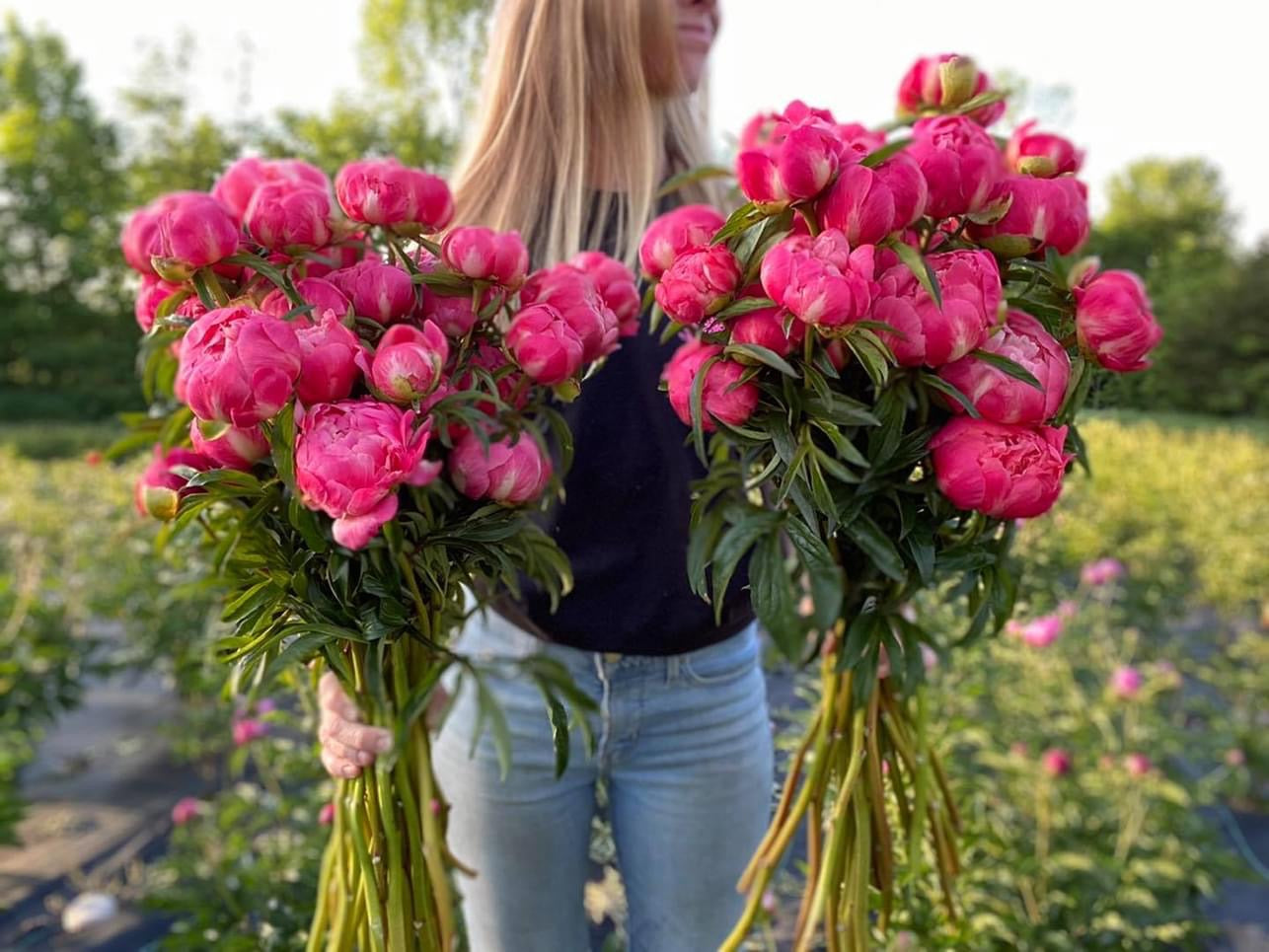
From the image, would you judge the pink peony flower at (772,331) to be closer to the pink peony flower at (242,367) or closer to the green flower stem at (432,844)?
the pink peony flower at (242,367)

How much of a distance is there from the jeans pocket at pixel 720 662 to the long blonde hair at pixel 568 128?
44cm

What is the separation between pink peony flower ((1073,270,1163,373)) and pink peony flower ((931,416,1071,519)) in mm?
71

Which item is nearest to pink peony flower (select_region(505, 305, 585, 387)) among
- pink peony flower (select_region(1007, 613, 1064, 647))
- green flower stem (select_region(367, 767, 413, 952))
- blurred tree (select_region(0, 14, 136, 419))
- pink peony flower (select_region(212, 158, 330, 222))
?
pink peony flower (select_region(212, 158, 330, 222))

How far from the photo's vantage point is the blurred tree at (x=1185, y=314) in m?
0.93

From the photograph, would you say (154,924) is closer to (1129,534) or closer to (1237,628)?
(1129,534)

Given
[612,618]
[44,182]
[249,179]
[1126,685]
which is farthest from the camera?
[44,182]

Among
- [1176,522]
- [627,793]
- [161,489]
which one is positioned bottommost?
[1176,522]

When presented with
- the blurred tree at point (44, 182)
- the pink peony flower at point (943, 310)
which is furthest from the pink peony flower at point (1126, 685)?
the blurred tree at point (44, 182)

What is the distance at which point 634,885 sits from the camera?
107 cm

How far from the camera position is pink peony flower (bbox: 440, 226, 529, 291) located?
0.64 m

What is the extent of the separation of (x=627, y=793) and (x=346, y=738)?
0.41 metres

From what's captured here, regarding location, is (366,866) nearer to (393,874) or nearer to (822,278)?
(393,874)

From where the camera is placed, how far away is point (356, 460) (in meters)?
0.54

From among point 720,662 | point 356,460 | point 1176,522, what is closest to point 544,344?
point 356,460
